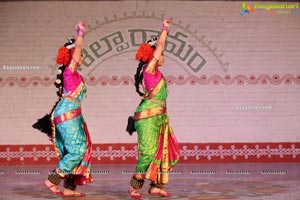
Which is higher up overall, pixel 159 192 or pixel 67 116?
pixel 67 116

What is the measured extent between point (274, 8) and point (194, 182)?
81.9 inches

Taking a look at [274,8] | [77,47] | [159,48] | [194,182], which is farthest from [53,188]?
[274,8]

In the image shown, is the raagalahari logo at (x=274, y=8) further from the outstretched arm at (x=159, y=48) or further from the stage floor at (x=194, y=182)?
the outstretched arm at (x=159, y=48)

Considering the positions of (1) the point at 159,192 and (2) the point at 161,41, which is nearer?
(2) the point at 161,41

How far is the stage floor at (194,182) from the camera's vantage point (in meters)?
7.30

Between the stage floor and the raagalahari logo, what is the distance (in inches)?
62.5

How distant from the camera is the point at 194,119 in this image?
28.7ft

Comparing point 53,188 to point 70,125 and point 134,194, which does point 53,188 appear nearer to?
point 70,125

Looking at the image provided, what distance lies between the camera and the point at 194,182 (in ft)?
26.1

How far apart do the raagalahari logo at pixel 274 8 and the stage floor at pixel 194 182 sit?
62.5 inches

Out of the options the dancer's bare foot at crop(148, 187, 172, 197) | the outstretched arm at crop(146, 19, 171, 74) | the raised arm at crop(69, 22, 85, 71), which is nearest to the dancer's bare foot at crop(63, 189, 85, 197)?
the dancer's bare foot at crop(148, 187, 172, 197)

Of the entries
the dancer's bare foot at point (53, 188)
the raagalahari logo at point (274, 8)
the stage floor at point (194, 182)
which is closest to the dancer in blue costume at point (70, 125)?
the dancer's bare foot at point (53, 188)

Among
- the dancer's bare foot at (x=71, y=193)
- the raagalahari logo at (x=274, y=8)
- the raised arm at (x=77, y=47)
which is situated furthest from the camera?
the raagalahari logo at (x=274, y=8)

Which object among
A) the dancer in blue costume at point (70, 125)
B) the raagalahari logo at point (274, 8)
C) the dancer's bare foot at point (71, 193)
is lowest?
the dancer's bare foot at point (71, 193)
